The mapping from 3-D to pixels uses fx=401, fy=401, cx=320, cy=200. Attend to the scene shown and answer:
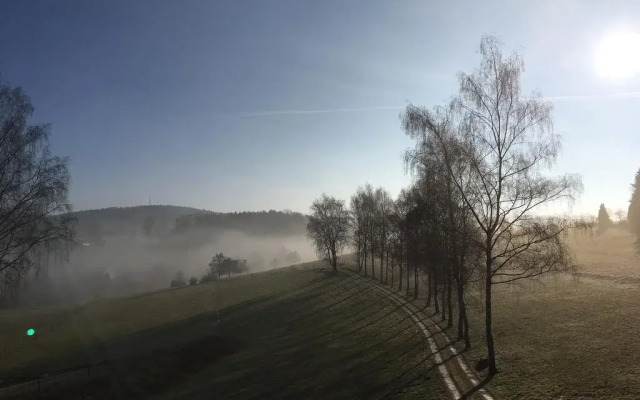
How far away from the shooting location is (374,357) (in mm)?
29172

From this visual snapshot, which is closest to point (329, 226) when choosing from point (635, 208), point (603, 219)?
point (635, 208)

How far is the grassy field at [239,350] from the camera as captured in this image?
25609 mm

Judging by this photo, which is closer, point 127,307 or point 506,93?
point 506,93

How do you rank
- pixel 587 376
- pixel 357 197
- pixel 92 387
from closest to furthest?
pixel 587 376
pixel 92 387
pixel 357 197

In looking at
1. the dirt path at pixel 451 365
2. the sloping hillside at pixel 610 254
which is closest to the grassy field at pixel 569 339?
the dirt path at pixel 451 365

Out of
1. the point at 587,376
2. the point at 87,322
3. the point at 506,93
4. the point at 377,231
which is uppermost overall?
the point at 506,93

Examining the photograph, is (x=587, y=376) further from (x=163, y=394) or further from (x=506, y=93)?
(x=163, y=394)

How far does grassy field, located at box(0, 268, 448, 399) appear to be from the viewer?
1008 inches

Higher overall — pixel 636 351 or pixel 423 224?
pixel 423 224

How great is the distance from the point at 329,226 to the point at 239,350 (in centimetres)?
5348

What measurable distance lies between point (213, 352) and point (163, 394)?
33.9 feet

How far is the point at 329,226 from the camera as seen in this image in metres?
91.6

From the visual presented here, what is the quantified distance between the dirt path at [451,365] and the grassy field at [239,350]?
0.73 meters

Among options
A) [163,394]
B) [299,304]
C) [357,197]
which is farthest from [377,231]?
[163,394]
